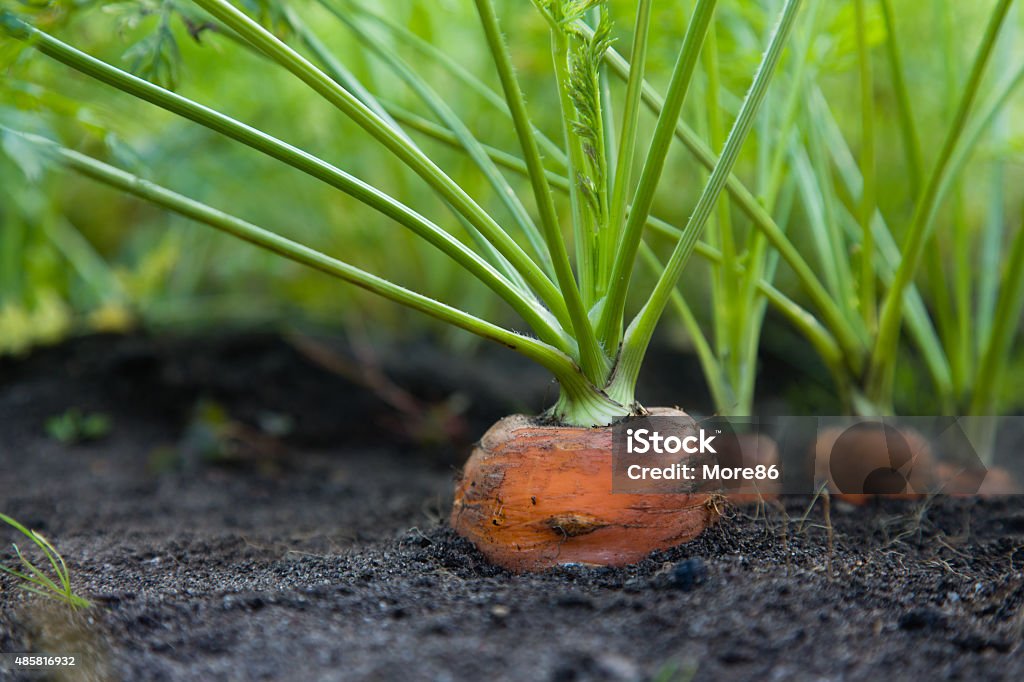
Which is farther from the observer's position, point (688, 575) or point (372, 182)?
point (372, 182)

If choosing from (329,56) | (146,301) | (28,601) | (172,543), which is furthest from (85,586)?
(146,301)

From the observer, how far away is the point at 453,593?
0.81 metres

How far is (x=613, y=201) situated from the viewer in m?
0.91

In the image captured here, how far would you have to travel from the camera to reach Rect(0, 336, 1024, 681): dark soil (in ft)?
2.16

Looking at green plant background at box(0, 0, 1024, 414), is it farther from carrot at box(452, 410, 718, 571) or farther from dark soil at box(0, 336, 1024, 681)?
carrot at box(452, 410, 718, 571)

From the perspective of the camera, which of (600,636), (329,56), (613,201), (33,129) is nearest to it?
(600,636)

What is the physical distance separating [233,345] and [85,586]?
3.90 ft

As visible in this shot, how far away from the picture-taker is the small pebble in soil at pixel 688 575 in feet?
2.56

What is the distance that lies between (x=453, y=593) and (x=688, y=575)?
0.80 feet

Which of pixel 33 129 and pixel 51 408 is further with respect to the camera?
pixel 51 408

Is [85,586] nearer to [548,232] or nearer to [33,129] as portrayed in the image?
[548,232]

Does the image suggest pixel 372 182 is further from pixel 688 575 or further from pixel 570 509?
pixel 688 575

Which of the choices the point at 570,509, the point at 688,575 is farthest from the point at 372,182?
the point at 688,575

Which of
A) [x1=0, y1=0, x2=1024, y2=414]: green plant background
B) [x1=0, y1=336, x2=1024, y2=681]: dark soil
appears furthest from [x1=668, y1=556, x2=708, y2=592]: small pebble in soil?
[x1=0, y1=0, x2=1024, y2=414]: green plant background
